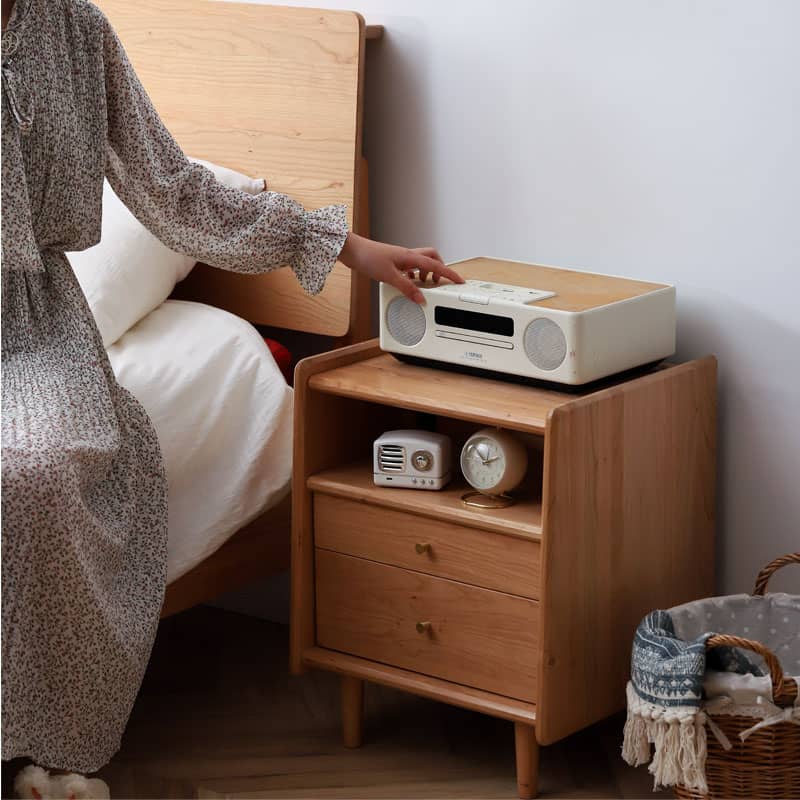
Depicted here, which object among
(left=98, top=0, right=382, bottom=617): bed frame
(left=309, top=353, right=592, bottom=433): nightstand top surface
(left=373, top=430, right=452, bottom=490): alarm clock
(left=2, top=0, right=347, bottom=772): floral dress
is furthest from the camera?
(left=98, top=0, right=382, bottom=617): bed frame

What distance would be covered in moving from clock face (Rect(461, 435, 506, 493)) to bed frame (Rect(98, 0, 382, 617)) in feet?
1.27

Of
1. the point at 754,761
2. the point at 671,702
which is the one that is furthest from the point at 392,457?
the point at 754,761

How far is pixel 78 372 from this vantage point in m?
1.65

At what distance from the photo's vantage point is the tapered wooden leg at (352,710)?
185 centimetres

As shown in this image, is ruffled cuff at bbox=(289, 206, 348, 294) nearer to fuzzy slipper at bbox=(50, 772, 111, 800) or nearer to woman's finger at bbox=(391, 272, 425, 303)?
woman's finger at bbox=(391, 272, 425, 303)

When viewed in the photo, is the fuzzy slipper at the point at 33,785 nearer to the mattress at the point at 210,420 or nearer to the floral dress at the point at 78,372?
the floral dress at the point at 78,372

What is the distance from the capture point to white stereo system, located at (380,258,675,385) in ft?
5.38

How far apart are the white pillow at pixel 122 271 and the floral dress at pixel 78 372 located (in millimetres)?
133

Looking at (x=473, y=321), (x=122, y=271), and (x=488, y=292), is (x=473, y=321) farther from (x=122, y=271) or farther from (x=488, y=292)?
(x=122, y=271)

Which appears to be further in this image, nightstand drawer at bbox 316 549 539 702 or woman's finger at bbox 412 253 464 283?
woman's finger at bbox 412 253 464 283

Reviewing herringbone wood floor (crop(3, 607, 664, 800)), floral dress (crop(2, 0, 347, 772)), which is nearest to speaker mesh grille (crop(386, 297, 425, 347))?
floral dress (crop(2, 0, 347, 772))

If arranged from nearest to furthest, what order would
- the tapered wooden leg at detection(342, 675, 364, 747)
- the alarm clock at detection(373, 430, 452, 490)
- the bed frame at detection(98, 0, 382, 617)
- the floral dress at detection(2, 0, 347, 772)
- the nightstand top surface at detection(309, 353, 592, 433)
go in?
the floral dress at detection(2, 0, 347, 772)
the nightstand top surface at detection(309, 353, 592, 433)
the alarm clock at detection(373, 430, 452, 490)
the tapered wooden leg at detection(342, 675, 364, 747)
the bed frame at detection(98, 0, 382, 617)

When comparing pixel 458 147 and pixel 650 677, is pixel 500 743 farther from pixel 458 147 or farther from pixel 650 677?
pixel 458 147

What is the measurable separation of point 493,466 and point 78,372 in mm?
519
